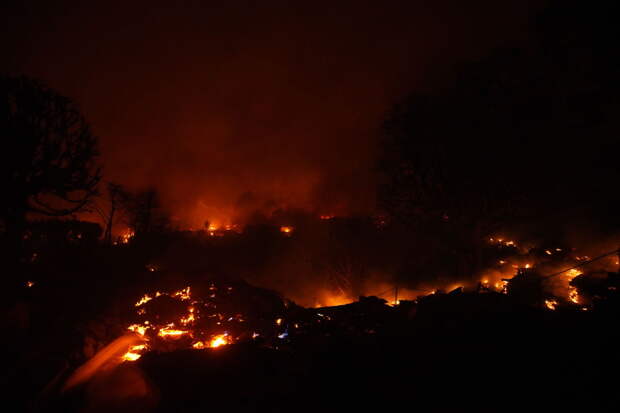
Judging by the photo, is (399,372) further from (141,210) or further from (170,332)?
(141,210)

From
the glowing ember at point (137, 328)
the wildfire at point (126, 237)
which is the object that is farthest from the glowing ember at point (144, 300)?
the wildfire at point (126, 237)

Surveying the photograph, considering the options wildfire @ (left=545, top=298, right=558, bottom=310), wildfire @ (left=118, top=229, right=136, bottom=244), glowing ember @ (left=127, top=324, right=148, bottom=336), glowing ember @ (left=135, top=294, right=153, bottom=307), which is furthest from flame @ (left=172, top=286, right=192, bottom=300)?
wildfire @ (left=118, top=229, right=136, bottom=244)

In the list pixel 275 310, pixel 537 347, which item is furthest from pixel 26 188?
pixel 537 347

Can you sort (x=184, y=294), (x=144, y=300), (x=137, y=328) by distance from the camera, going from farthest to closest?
(x=184, y=294), (x=144, y=300), (x=137, y=328)

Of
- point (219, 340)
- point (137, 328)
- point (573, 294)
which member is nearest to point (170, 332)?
point (137, 328)

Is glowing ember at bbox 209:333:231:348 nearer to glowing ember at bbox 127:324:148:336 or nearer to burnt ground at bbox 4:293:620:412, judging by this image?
glowing ember at bbox 127:324:148:336

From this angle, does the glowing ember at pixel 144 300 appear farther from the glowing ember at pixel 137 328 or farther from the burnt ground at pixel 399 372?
the burnt ground at pixel 399 372

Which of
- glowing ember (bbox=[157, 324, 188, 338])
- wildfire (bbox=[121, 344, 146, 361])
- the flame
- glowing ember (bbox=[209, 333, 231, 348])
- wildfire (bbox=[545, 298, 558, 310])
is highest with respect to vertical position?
the flame

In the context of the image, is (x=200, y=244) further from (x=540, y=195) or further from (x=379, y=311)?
(x=540, y=195)

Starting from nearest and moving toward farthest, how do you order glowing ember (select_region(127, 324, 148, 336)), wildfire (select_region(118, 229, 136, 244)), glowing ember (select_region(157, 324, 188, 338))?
glowing ember (select_region(157, 324, 188, 338)) < glowing ember (select_region(127, 324, 148, 336)) < wildfire (select_region(118, 229, 136, 244))

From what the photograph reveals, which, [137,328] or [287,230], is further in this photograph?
[287,230]

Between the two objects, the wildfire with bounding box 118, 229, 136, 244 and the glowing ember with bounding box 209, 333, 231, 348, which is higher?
the wildfire with bounding box 118, 229, 136, 244

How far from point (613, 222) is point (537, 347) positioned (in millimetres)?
15313

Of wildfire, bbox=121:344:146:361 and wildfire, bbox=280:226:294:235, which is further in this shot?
wildfire, bbox=280:226:294:235
